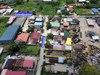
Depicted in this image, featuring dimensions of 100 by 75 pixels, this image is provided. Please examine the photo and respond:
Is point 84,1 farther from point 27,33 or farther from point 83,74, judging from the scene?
point 83,74

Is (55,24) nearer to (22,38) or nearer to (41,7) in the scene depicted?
(22,38)

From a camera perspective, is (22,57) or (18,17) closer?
(22,57)

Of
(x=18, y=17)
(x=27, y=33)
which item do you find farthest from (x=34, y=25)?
(x=18, y=17)

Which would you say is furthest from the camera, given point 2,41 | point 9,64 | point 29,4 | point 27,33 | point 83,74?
point 29,4

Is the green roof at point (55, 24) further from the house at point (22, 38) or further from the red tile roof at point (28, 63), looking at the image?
the red tile roof at point (28, 63)

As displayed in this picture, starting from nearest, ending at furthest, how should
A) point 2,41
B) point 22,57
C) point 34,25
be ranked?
point 22,57 < point 2,41 < point 34,25

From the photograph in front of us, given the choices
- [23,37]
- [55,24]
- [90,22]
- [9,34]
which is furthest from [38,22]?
[90,22]

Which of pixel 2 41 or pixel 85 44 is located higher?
pixel 2 41
